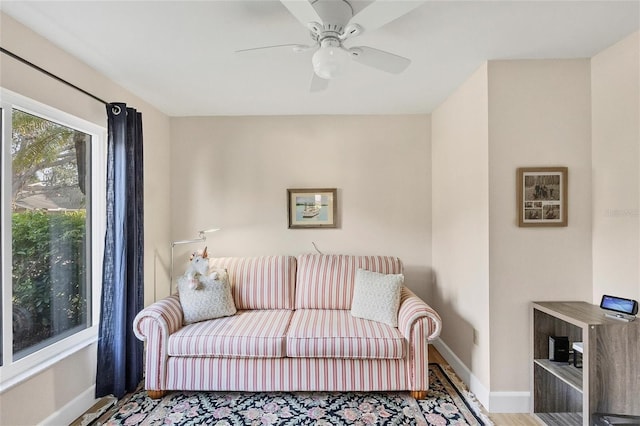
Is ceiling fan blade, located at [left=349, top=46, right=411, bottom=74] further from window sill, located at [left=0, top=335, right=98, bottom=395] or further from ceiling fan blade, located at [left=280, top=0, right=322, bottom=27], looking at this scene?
window sill, located at [left=0, top=335, right=98, bottom=395]

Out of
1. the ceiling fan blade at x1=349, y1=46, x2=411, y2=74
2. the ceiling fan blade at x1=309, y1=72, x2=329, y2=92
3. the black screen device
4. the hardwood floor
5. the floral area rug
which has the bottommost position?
the hardwood floor

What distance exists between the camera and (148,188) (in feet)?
10.2

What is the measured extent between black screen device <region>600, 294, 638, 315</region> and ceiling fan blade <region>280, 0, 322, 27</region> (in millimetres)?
2320

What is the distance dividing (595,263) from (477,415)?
1.33 m

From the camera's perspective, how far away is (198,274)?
2832 millimetres

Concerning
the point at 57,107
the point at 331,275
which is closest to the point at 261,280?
the point at 331,275

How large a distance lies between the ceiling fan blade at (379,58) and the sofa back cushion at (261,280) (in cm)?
204

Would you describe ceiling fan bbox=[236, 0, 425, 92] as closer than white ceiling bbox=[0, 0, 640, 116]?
Yes

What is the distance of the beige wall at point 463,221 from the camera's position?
7.72 ft

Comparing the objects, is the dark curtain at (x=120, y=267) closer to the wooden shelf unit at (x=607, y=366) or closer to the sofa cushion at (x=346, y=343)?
the sofa cushion at (x=346, y=343)

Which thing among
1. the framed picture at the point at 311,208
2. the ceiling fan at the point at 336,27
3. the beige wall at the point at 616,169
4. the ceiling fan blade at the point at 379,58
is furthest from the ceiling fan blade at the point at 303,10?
the framed picture at the point at 311,208

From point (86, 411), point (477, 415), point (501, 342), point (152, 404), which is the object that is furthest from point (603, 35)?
point (86, 411)

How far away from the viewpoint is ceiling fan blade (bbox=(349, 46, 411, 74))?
66.3 inches

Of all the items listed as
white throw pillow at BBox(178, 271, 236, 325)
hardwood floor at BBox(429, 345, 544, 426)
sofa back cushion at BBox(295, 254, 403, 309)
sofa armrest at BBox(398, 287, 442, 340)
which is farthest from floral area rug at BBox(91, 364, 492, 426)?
sofa back cushion at BBox(295, 254, 403, 309)
